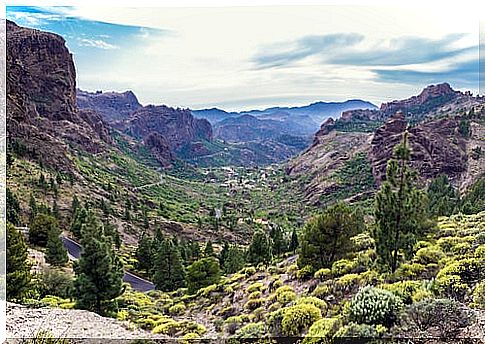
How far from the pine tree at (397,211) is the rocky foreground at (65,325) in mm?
3108

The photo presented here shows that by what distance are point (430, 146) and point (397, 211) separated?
32272mm

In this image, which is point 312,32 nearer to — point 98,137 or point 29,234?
point 29,234

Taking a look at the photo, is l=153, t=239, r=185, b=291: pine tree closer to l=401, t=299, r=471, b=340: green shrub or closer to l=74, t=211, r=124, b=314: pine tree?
l=74, t=211, r=124, b=314: pine tree

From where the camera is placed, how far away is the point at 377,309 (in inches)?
177

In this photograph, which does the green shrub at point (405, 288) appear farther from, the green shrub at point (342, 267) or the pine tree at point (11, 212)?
the pine tree at point (11, 212)

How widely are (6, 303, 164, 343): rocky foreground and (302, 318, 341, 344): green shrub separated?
1878mm

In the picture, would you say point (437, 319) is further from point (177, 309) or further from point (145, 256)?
point (145, 256)

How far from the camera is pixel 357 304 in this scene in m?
4.57

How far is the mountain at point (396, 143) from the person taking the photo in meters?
28.9

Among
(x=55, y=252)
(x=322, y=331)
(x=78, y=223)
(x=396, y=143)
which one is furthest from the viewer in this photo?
(x=396, y=143)

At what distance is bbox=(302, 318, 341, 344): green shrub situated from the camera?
14.8ft

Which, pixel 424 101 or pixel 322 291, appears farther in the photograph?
pixel 424 101

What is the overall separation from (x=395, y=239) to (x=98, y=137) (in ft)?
201

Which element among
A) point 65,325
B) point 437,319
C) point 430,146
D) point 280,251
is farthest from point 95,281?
point 430,146
